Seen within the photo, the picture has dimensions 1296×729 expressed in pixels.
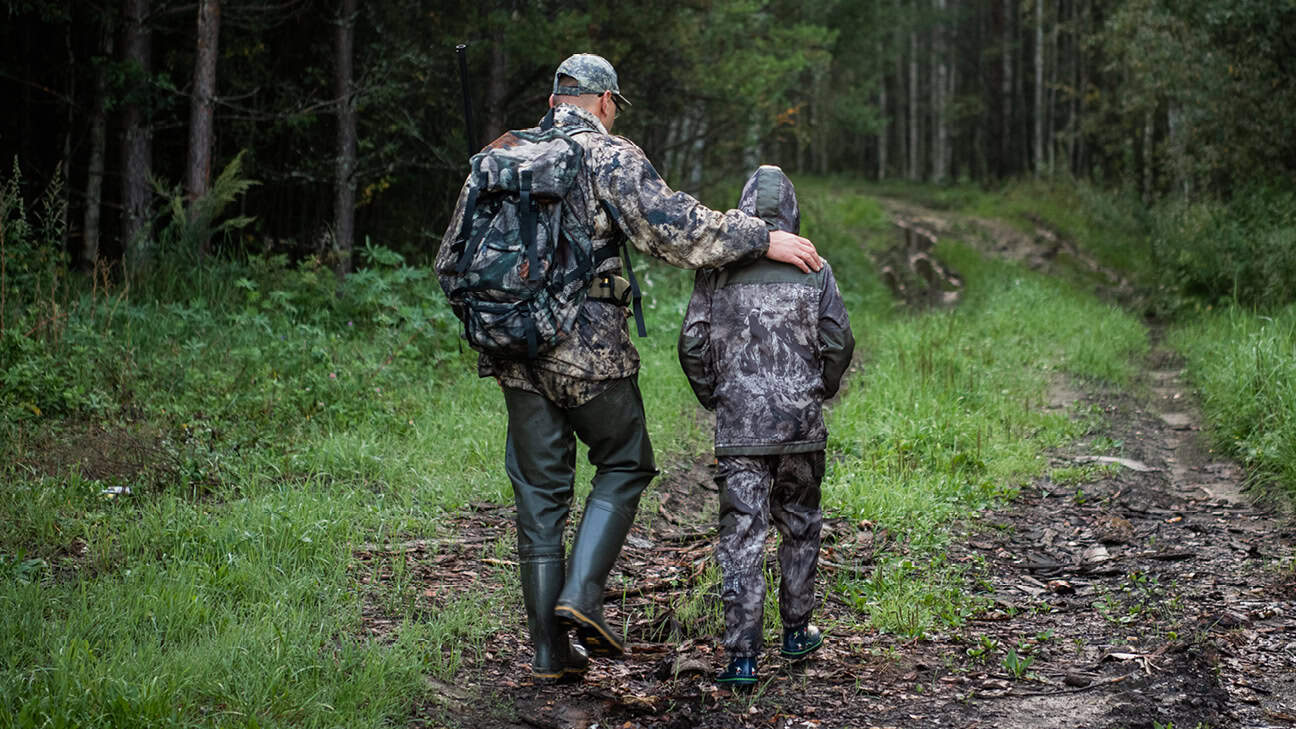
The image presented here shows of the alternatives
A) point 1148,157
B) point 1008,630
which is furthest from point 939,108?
point 1008,630

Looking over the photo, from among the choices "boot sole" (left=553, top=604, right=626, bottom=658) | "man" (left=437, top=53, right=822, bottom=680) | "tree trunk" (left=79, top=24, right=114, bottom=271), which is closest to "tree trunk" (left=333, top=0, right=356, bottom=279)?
"tree trunk" (left=79, top=24, right=114, bottom=271)

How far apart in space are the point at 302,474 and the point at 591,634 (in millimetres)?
3027

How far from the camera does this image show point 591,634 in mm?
4172

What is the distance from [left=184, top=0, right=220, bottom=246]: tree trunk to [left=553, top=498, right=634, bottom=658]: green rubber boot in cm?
862

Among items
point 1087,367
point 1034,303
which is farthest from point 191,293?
point 1034,303

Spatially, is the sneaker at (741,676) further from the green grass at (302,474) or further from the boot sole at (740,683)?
the green grass at (302,474)

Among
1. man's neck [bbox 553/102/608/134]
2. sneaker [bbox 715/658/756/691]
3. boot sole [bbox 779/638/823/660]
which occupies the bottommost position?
boot sole [bbox 779/638/823/660]

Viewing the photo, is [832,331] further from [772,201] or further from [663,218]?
[663,218]

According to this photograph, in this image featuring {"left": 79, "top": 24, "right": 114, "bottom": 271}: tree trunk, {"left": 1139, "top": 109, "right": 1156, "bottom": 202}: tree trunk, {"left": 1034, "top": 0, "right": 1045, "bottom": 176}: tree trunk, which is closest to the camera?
{"left": 79, "top": 24, "right": 114, "bottom": 271}: tree trunk

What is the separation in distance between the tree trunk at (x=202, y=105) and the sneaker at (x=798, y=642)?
8.96 metres

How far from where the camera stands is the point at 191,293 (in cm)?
1012

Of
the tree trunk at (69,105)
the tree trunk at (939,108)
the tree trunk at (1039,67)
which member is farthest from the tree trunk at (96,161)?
the tree trunk at (939,108)

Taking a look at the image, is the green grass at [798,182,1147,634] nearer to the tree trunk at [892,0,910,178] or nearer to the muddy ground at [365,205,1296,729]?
the muddy ground at [365,205,1296,729]

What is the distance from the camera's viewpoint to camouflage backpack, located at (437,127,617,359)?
4000 millimetres
